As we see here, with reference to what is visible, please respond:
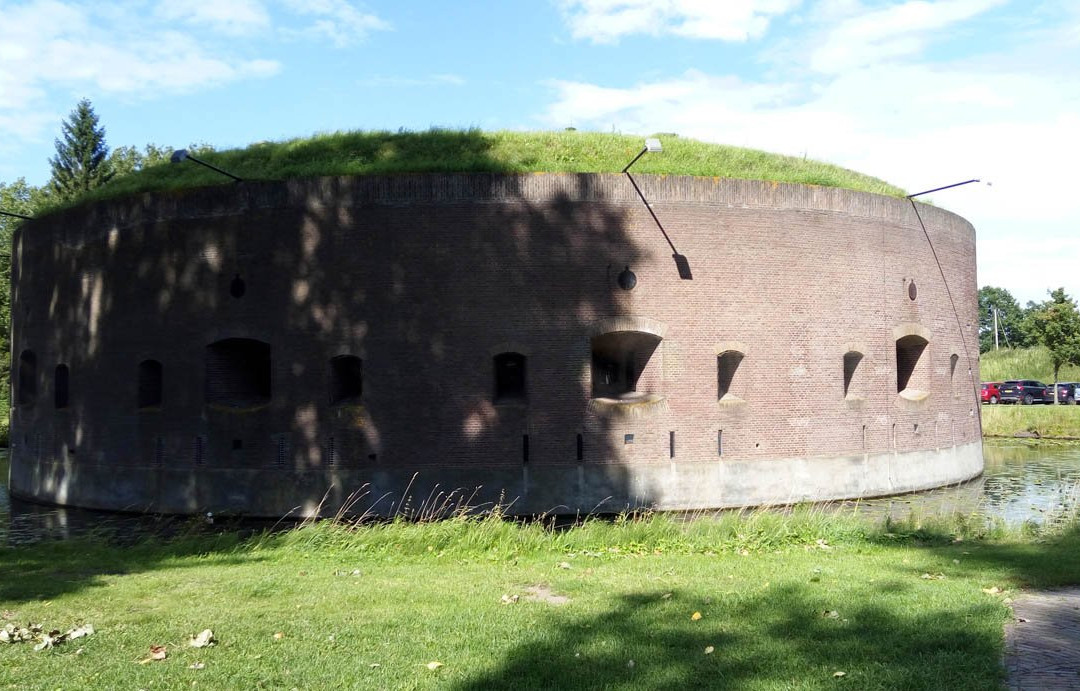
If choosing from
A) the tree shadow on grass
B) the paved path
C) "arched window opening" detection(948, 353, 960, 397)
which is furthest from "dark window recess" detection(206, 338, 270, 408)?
"arched window opening" detection(948, 353, 960, 397)

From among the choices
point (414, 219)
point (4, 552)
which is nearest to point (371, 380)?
point (414, 219)

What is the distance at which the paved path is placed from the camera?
4.19 meters

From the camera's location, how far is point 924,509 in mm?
13312

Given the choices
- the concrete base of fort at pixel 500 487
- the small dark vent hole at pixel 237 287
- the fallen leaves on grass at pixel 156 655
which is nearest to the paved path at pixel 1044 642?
the fallen leaves on grass at pixel 156 655

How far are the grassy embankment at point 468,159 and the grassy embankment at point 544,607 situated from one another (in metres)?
6.78

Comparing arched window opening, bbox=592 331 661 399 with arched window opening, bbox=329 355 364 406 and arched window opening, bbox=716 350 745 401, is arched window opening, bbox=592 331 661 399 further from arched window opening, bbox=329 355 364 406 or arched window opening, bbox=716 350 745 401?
arched window opening, bbox=329 355 364 406

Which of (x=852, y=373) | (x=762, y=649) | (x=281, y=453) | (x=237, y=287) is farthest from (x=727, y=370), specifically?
(x=762, y=649)

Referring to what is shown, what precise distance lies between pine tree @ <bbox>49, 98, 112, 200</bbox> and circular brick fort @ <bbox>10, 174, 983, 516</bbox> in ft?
94.6

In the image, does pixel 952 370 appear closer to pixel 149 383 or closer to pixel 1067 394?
pixel 149 383

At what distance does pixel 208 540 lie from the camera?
9.59 metres

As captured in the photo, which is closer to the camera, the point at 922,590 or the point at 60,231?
the point at 922,590

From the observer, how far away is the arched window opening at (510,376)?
1354 cm

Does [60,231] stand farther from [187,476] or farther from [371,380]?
[371,380]

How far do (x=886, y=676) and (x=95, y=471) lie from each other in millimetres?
14024
